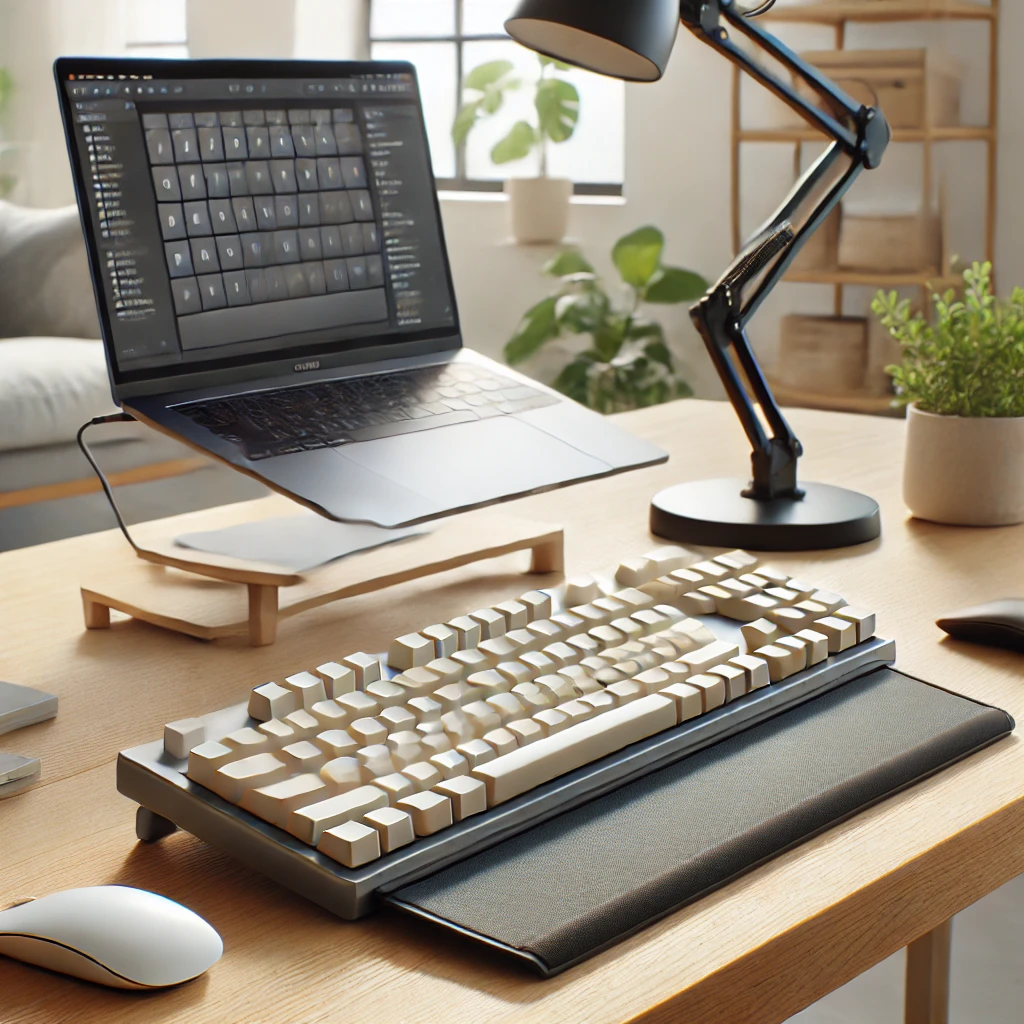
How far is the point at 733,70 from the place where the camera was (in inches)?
151

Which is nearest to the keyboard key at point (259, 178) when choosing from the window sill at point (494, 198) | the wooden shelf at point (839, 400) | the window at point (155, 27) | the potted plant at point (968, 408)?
the potted plant at point (968, 408)

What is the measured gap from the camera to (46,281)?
114 inches

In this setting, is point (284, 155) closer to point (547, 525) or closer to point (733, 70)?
point (547, 525)

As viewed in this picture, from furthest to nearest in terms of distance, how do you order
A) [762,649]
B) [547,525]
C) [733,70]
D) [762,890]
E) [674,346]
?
1. [674,346]
2. [733,70]
3. [547,525]
4. [762,649]
5. [762,890]

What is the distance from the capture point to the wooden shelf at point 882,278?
10.8 ft

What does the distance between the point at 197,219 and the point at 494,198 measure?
3.67 meters

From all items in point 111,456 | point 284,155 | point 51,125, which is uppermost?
point 51,125

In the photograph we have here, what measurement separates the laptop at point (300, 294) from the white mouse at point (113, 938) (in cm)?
40

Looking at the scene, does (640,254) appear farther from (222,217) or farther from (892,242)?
(222,217)

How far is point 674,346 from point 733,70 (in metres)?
0.86

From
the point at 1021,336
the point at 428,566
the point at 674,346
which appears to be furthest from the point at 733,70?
the point at 428,566

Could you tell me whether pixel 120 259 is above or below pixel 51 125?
below

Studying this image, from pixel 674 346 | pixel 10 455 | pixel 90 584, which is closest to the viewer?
pixel 90 584

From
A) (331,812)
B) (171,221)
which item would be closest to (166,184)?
(171,221)
